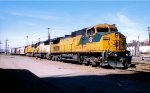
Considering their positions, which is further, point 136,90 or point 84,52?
point 84,52

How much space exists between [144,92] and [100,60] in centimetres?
1160

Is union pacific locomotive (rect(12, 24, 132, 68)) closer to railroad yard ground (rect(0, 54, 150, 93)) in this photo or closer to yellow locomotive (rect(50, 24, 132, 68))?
yellow locomotive (rect(50, 24, 132, 68))

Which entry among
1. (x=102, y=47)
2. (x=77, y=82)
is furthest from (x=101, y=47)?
(x=77, y=82)

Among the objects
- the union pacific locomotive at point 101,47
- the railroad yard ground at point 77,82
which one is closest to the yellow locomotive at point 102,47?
the union pacific locomotive at point 101,47

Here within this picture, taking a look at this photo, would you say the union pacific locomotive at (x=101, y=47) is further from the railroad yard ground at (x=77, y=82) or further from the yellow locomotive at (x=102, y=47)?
the railroad yard ground at (x=77, y=82)

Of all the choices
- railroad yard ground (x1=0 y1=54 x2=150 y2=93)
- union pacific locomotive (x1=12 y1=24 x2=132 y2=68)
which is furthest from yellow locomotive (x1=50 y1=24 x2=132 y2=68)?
railroad yard ground (x1=0 y1=54 x2=150 y2=93)

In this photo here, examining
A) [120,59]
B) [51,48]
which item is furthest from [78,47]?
[51,48]

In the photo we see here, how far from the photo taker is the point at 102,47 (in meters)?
21.9

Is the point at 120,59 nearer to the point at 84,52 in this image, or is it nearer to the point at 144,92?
the point at 84,52

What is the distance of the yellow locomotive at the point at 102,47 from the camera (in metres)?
21.1

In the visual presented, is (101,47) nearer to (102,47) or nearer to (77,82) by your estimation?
(102,47)

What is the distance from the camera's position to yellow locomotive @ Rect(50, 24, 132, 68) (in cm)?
2108

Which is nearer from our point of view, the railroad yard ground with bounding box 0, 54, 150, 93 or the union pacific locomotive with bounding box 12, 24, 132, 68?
the railroad yard ground with bounding box 0, 54, 150, 93

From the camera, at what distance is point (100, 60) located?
22172mm
